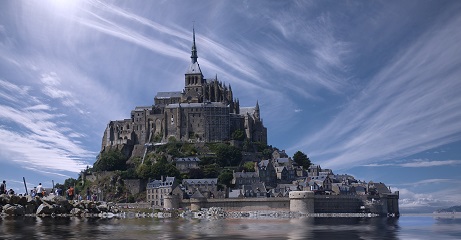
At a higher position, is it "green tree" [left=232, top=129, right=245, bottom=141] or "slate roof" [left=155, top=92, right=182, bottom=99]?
"slate roof" [left=155, top=92, right=182, bottom=99]

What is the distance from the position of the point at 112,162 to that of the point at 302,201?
161ft

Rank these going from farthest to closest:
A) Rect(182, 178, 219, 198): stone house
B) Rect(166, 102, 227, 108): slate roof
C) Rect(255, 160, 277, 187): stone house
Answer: Rect(166, 102, 227, 108): slate roof → Rect(255, 160, 277, 187): stone house → Rect(182, 178, 219, 198): stone house

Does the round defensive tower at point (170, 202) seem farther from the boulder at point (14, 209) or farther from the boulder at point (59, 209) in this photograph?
the boulder at point (14, 209)

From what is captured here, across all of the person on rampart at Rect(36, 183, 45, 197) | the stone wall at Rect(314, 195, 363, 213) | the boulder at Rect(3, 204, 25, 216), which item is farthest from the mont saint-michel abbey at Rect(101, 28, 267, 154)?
the boulder at Rect(3, 204, 25, 216)

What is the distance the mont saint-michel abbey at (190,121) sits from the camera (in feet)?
433

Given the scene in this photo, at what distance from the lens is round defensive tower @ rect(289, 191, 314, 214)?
93938mm

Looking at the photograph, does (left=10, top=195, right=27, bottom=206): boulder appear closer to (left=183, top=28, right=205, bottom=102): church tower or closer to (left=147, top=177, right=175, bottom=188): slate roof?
(left=147, top=177, right=175, bottom=188): slate roof

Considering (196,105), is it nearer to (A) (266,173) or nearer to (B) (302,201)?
(A) (266,173)

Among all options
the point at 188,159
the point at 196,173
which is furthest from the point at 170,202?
the point at 188,159

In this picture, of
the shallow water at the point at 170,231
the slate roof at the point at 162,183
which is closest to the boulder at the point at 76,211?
the shallow water at the point at 170,231

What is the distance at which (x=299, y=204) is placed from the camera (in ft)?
310

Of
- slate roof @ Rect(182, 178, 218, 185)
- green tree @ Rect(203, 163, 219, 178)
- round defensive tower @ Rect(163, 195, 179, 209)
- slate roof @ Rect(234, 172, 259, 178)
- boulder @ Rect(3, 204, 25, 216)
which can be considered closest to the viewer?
boulder @ Rect(3, 204, 25, 216)

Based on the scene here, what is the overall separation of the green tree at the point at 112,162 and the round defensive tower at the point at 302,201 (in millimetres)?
46363

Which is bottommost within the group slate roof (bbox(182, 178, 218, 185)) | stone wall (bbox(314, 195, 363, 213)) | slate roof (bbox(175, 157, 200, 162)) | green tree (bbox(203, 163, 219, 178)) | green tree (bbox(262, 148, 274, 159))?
stone wall (bbox(314, 195, 363, 213))
